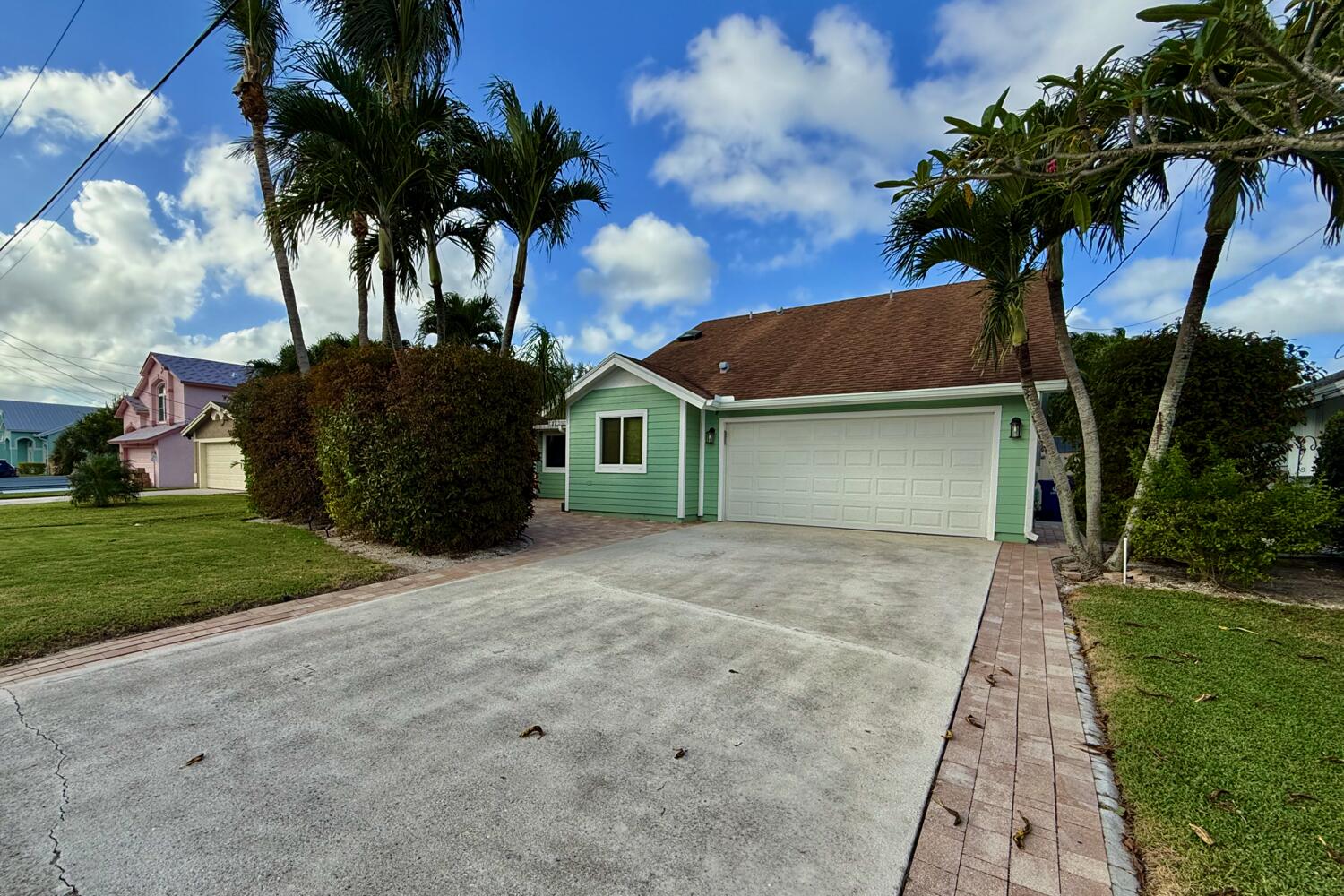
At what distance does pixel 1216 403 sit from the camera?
6.21m

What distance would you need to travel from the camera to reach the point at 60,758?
241cm

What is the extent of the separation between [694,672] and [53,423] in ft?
218

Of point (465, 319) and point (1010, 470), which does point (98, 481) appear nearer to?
point (465, 319)

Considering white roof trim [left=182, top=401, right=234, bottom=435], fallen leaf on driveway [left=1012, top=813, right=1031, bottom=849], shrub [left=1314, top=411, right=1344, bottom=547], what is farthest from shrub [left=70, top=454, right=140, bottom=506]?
shrub [left=1314, top=411, right=1344, bottom=547]

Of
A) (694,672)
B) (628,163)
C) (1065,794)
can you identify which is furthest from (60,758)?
(628,163)

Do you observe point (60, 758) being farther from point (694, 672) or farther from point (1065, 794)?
point (1065, 794)

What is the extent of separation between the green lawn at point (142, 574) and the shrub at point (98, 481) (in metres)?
4.03

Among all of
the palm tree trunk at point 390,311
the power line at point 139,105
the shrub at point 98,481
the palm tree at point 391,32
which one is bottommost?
the shrub at point 98,481

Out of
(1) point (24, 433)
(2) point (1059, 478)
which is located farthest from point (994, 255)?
(1) point (24, 433)

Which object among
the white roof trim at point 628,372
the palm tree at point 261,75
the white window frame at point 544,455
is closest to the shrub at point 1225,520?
the white roof trim at point 628,372

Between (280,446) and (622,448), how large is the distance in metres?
6.35

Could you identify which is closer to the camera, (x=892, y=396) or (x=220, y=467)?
(x=892, y=396)

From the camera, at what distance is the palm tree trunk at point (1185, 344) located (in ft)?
18.3

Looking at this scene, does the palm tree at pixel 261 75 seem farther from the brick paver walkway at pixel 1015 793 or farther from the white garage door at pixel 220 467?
the white garage door at pixel 220 467
